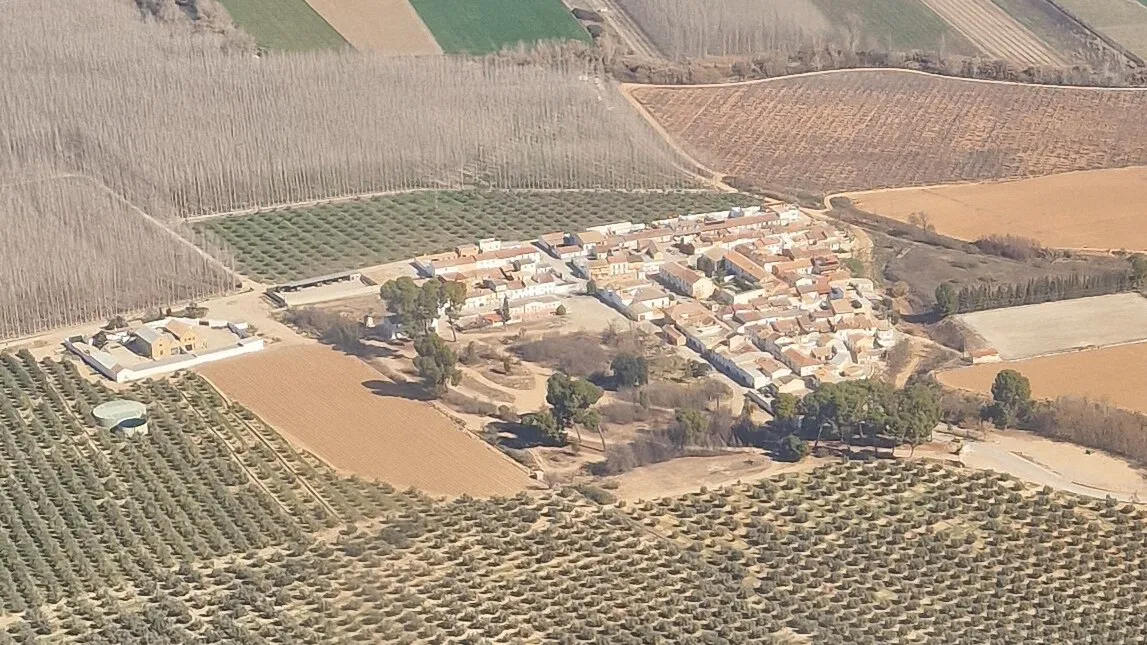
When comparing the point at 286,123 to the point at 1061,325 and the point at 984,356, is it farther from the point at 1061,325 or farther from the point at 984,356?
the point at 1061,325

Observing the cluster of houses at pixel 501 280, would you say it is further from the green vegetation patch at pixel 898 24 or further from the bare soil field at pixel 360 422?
the green vegetation patch at pixel 898 24

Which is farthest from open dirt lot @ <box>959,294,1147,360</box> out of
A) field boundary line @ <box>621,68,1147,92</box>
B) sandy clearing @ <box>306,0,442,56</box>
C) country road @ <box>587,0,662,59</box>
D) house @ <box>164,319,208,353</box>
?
sandy clearing @ <box>306,0,442,56</box>

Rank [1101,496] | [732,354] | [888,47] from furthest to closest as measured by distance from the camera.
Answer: [888,47] → [732,354] → [1101,496]

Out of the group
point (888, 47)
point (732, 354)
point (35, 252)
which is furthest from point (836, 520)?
point (888, 47)

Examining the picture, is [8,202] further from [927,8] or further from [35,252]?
[927,8]

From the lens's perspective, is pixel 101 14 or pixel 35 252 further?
pixel 101 14

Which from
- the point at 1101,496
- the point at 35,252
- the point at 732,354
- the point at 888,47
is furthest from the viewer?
the point at 888,47
